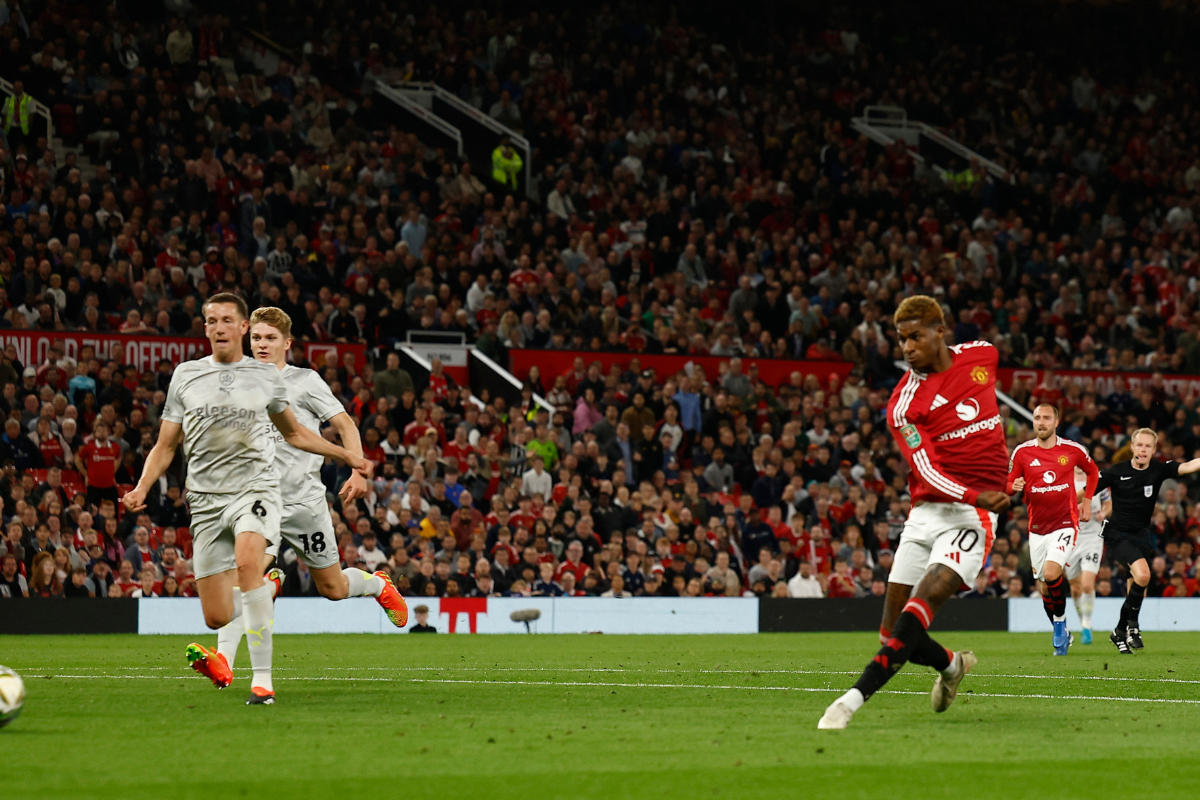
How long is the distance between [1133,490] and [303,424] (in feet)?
32.4

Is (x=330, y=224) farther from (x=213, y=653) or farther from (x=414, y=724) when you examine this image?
(x=414, y=724)

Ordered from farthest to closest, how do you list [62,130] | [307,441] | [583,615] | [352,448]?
[62,130]
[583,615]
[352,448]
[307,441]

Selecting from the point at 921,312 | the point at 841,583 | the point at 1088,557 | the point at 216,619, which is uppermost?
the point at 921,312

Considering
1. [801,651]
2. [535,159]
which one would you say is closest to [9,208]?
[535,159]

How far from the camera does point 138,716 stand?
8.63m

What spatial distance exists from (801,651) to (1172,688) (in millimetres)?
5720

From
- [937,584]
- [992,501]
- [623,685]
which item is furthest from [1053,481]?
[937,584]

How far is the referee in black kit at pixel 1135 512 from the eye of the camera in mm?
16828

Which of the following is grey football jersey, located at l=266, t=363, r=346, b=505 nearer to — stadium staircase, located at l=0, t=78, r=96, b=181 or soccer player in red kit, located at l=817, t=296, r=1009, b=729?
soccer player in red kit, located at l=817, t=296, r=1009, b=729

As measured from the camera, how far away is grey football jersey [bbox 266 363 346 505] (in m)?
11.3

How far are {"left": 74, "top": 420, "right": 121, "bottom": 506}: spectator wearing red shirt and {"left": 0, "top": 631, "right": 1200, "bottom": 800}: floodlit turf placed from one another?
6.73 meters

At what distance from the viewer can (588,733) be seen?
787 cm

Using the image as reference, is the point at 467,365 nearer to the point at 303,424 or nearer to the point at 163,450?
the point at 303,424

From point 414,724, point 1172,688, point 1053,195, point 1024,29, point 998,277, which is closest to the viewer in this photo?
point 414,724
